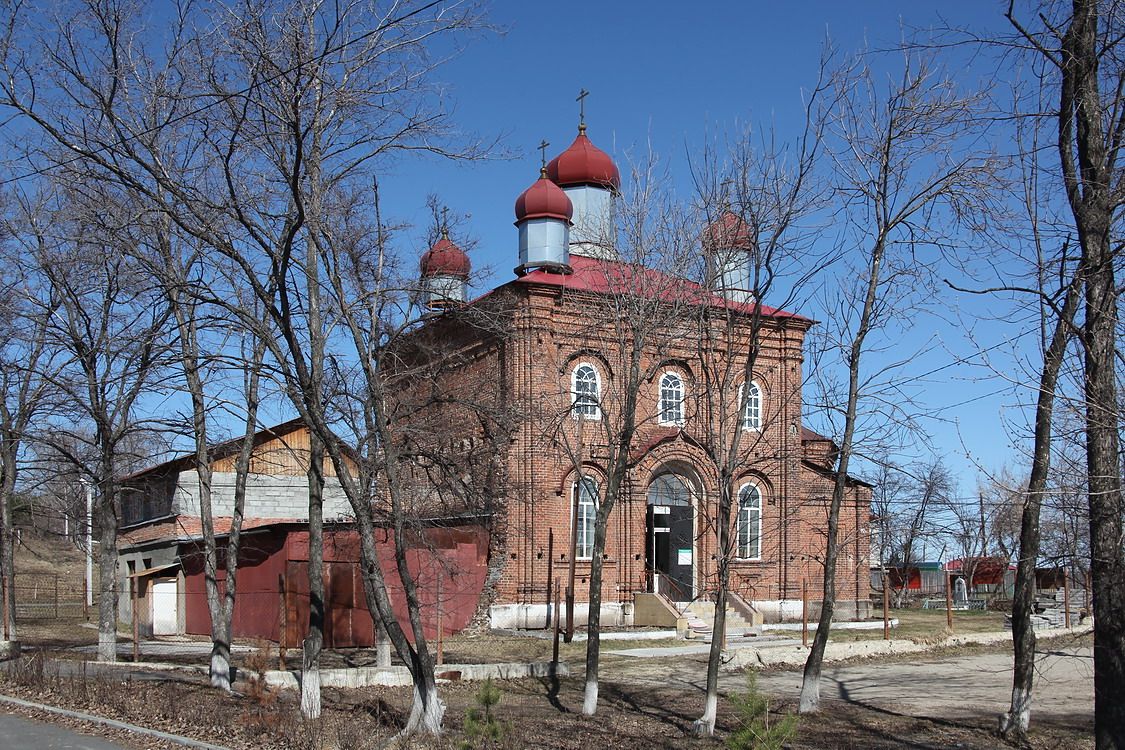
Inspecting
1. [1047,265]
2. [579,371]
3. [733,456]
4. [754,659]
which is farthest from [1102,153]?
[579,371]

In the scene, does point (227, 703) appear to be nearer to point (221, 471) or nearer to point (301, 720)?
point (301, 720)

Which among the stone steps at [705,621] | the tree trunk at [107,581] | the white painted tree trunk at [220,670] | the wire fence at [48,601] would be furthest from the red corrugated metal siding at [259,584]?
the wire fence at [48,601]

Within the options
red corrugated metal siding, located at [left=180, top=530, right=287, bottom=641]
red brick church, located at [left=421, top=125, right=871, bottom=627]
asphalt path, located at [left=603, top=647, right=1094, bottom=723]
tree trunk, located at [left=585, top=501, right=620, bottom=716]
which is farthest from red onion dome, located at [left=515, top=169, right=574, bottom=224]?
tree trunk, located at [left=585, top=501, right=620, bottom=716]

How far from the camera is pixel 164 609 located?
3084cm

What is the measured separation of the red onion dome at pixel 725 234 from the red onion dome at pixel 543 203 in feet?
51.1

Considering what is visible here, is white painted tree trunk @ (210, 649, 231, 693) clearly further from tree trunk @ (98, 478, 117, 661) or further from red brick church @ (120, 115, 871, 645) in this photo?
red brick church @ (120, 115, 871, 645)

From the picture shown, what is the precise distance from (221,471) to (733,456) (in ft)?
78.7

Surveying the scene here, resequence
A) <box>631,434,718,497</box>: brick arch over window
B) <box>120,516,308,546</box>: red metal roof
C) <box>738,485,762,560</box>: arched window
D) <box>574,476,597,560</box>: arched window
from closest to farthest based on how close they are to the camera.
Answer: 1. <box>574,476,597,560</box>: arched window
2. <box>631,434,718,497</box>: brick arch over window
3. <box>738,485,762,560</box>: arched window
4. <box>120,516,308,546</box>: red metal roof

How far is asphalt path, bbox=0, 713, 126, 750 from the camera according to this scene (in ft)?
36.1

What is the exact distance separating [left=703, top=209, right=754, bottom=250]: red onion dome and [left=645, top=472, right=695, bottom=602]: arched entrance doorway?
50.8 feet

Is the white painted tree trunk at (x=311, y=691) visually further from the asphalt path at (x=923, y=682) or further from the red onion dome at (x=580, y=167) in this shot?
the red onion dome at (x=580, y=167)

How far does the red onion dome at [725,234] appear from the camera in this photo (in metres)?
14.5

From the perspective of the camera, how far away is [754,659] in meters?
21.9

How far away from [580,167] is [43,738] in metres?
24.1
